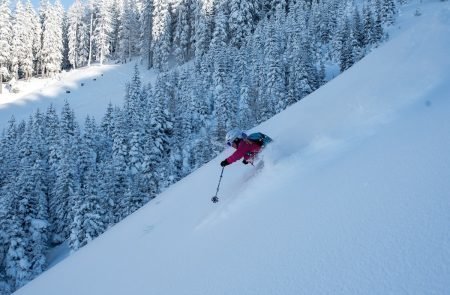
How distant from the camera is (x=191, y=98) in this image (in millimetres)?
45688

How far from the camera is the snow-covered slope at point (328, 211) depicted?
4258 millimetres

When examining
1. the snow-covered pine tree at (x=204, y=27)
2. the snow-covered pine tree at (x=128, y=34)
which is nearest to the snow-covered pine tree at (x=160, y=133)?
the snow-covered pine tree at (x=204, y=27)

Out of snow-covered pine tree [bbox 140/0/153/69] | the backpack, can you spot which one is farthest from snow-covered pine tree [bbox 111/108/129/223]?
snow-covered pine tree [bbox 140/0/153/69]

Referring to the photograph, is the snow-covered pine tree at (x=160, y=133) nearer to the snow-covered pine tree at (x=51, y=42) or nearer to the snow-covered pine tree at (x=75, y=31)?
the snow-covered pine tree at (x=51, y=42)

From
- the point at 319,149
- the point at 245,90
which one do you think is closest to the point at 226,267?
the point at 319,149

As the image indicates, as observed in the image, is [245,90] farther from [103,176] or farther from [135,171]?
[103,176]

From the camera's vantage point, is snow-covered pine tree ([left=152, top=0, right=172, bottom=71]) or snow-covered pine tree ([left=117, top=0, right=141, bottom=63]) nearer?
snow-covered pine tree ([left=152, top=0, right=172, bottom=71])

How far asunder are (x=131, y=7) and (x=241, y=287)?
98.2m

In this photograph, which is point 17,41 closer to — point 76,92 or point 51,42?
point 51,42

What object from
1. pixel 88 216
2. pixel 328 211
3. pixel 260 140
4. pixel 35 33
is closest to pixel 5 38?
pixel 35 33

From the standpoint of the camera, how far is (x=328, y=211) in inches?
215

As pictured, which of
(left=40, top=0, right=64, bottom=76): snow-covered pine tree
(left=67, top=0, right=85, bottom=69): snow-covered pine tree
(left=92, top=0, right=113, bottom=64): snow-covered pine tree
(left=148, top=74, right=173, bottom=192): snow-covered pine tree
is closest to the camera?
(left=148, top=74, right=173, bottom=192): snow-covered pine tree

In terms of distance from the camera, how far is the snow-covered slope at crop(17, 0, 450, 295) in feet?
14.0

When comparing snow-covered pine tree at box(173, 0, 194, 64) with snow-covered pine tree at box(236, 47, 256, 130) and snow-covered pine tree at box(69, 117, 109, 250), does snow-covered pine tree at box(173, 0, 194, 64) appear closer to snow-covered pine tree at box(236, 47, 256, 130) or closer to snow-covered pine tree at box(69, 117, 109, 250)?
snow-covered pine tree at box(236, 47, 256, 130)
